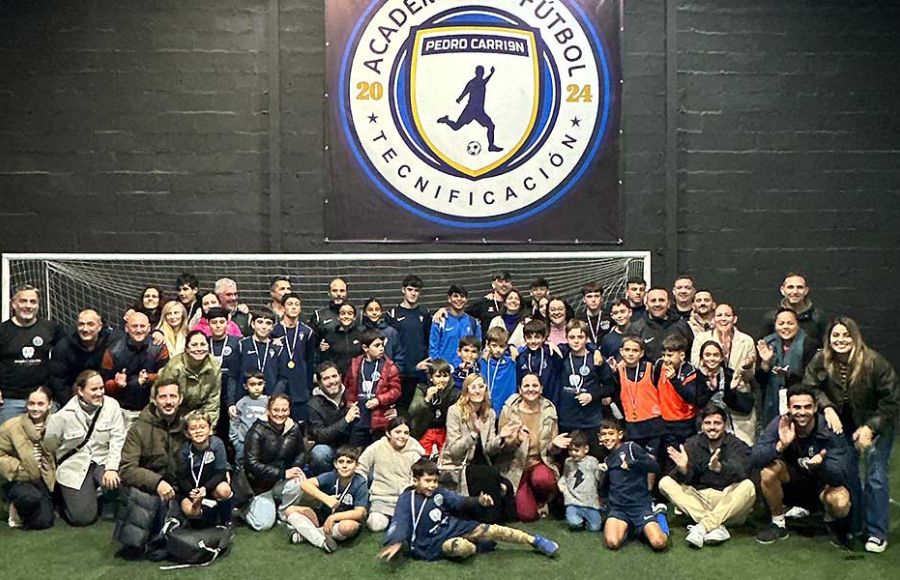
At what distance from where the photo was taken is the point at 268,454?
5.75 m

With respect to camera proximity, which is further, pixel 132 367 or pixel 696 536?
pixel 132 367

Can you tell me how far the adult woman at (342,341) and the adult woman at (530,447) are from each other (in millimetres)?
1411

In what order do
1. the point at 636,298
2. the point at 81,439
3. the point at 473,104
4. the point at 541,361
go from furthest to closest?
1. the point at 473,104
2. the point at 636,298
3. the point at 541,361
4. the point at 81,439

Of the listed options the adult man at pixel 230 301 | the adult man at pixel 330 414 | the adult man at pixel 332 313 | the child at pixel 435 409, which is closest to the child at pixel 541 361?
the child at pixel 435 409

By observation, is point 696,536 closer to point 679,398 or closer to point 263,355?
point 679,398

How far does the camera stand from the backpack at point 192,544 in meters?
5.02

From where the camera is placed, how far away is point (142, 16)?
8.58 m

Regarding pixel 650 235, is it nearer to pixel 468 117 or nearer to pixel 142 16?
pixel 468 117

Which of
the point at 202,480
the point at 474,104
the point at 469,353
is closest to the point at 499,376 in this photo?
the point at 469,353

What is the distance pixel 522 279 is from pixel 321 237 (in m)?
1.90

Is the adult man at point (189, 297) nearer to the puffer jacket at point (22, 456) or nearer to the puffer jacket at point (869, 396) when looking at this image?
the puffer jacket at point (22, 456)

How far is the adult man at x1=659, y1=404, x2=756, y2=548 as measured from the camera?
5.43 m

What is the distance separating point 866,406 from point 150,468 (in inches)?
163

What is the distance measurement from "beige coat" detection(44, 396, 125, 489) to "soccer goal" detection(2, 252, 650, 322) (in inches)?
86.5
